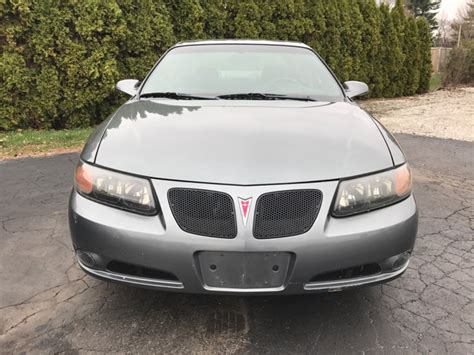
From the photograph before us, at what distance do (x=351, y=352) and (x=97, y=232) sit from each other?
139 cm

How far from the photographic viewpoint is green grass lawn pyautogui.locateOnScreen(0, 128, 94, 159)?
629cm

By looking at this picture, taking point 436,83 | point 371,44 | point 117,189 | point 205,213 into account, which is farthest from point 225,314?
point 436,83

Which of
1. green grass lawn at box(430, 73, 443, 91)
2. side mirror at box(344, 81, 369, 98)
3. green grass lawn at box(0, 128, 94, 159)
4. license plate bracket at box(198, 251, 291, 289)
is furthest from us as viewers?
green grass lawn at box(430, 73, 443, 91)

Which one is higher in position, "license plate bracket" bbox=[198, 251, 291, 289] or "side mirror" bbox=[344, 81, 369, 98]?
"side mirror" bbox=[344, 81, 369, 98]

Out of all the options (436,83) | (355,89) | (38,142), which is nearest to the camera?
(355,89)

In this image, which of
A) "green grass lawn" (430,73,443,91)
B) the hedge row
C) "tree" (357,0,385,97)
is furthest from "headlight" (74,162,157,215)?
"green grass lawn" (430,73,443,91)

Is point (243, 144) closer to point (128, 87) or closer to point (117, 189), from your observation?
point (117, 189)

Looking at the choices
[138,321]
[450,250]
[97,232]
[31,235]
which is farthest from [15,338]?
[450,250]

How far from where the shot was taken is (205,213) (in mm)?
1983

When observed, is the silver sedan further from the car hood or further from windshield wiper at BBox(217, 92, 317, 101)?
windshield wiper at BBox(217, 92, 317, 101)

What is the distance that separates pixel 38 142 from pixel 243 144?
5.43 meters

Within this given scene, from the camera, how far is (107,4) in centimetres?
743

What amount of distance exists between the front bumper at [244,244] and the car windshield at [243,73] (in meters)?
1.31

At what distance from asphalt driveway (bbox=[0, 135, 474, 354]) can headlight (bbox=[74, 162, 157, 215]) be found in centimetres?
74
